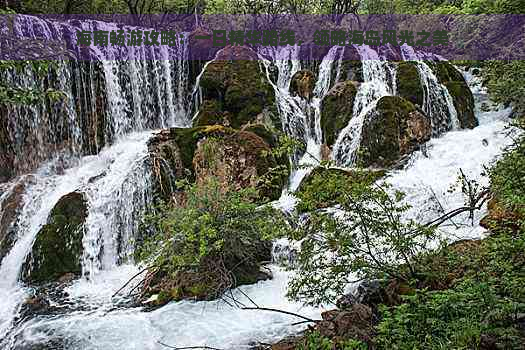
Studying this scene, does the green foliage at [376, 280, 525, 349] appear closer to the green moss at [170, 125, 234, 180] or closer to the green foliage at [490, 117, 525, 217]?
the green foliage at [490, 117, 525, 217]

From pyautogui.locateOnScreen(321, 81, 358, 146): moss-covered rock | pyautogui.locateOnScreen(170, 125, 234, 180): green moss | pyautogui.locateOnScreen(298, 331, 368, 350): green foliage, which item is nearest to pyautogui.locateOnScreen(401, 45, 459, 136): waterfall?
pyautogui.locateOnScreen(321, 81, 358, 146): moss-covered rock

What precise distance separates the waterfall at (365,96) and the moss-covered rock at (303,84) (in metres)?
1.92

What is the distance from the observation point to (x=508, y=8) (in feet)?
56.4

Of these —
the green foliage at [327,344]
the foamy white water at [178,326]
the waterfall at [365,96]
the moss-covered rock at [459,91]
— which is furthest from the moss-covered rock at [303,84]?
the green foliage at [327,344]

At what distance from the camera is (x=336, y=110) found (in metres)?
13.6

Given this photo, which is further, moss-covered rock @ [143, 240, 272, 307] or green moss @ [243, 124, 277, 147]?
green moss @ [243, 124, 277, 147]

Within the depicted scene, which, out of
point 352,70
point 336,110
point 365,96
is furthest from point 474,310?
point 352,70

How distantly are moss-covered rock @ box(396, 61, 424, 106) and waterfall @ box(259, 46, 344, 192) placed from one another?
94.6 inches

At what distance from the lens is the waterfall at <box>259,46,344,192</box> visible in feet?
43.9

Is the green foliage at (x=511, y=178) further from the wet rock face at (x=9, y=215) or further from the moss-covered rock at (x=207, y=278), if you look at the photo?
the wet rock face at (x=9, y=215)

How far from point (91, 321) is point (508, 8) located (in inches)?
722

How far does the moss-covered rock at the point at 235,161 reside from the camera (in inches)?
404

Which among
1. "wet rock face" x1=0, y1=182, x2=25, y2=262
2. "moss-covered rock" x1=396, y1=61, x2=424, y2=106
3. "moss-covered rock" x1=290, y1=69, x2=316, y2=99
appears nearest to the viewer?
"wet rock face" x1=0, y1=182, x2=25, y2=262

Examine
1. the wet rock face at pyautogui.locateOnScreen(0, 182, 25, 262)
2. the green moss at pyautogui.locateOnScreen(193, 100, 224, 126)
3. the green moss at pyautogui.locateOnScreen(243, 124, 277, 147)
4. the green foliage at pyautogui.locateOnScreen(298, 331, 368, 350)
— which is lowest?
the wet rock face at pyautogui.locateOnScreen(0, 182, 25, 262)
